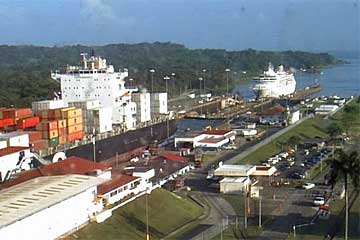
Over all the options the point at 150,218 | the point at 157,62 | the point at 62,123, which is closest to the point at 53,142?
the point at 62,123

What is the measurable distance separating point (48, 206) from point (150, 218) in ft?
5.03

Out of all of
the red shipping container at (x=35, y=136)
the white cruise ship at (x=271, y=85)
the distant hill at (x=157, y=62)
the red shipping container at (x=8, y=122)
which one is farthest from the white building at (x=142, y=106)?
the white cruise ship at (x=271, y=85)

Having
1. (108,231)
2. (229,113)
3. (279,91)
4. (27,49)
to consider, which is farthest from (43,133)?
(27,49)

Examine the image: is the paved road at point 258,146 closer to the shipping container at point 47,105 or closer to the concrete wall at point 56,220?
the shipping container at point 47,105

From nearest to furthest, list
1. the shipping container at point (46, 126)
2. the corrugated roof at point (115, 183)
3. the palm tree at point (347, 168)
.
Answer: the palm tree at point (347, 168)
the corrugated roof at point (115, 183)
the shipping container at point (46, 126)

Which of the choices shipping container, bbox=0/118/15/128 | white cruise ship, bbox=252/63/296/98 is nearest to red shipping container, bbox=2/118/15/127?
shipping container, bbox=0/118/15/128

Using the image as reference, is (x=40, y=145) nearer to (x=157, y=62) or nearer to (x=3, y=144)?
(x=3, y=144)

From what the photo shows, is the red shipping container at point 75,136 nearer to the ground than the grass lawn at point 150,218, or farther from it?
farther from it

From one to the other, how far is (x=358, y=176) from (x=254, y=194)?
2849mm

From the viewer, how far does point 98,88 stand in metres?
13.5

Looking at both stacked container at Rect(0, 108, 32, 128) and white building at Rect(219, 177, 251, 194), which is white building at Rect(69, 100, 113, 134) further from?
white building at Rect(219, 177, 251, 194)

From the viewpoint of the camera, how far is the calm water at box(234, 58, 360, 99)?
28.8 meters

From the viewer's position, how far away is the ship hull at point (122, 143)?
36.4ft

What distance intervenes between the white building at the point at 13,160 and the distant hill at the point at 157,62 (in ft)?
49.7
